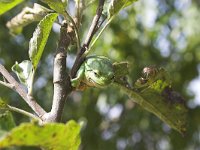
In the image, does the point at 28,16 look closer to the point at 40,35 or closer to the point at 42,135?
the point at 40,35

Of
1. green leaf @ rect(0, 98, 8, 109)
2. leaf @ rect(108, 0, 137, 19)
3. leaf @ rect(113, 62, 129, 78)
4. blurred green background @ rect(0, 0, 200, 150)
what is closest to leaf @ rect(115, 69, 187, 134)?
leaf @ rect(113, 62, 129, 78)

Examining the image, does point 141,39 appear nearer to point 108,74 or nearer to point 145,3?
point 145,3

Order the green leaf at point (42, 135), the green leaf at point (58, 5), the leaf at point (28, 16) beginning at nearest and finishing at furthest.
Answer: the green leaf at point (42, 135), the green leaf at point (58, 5), the leaf at point (28, 16)

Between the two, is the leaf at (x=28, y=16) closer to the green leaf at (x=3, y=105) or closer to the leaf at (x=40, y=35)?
the leaf at (x=40, y=35)

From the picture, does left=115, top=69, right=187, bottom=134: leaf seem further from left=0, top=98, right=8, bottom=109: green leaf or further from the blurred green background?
the blurred green background

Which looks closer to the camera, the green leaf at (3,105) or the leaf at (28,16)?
the green leaf at (3,105)

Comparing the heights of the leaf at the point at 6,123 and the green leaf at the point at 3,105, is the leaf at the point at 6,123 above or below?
above

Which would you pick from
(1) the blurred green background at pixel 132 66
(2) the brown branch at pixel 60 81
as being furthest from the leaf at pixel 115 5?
(1) the blurred green background at pixel 132 66
